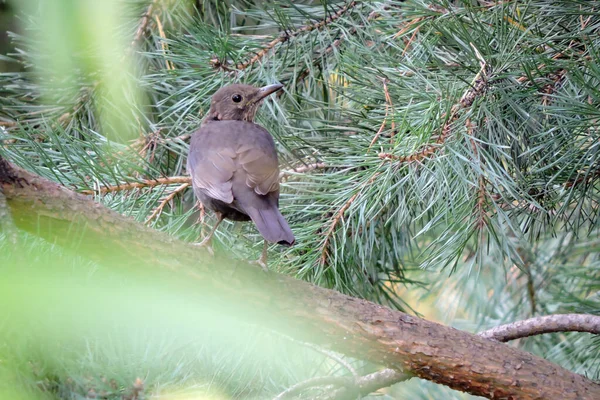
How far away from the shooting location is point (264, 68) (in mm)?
2385

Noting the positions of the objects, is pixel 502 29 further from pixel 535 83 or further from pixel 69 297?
pixel 69 297

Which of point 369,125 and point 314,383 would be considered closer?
point 314,383

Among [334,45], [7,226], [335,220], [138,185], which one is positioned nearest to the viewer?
[7,226]

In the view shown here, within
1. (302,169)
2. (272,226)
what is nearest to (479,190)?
(272,226)

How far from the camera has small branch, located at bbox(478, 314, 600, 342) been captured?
70.8 inches

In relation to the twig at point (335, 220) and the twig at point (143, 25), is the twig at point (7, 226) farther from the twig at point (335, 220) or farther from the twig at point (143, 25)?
the twig at point (143, 25)

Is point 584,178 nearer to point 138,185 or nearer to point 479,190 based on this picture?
point 479,190

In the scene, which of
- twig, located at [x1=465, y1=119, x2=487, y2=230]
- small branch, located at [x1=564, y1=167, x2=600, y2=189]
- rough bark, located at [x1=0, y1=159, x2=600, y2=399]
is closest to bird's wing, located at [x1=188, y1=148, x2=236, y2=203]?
rough bark, located at [x1=0, y1=159, x2=600, y2=399]

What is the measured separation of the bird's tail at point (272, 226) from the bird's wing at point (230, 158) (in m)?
0.08

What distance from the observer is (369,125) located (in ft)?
6.36

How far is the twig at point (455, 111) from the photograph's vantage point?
5.50 feet

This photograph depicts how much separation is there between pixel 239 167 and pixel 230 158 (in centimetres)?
7

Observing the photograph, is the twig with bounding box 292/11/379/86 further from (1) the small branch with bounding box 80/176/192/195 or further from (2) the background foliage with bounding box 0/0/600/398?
(1) the small branch with bounding box 80/176/192/195

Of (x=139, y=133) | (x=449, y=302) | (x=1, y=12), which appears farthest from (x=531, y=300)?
(x=1, y=12)
